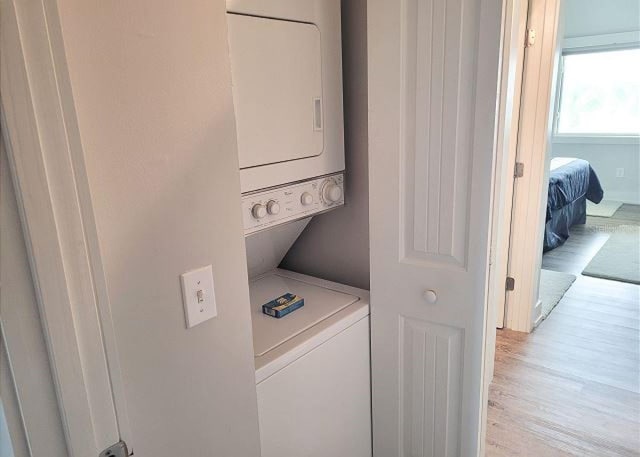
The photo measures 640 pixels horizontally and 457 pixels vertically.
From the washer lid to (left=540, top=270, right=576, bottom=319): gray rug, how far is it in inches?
83.7

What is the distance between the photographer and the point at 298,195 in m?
1.42

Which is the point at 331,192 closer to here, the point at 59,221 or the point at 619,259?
the point at 59,221

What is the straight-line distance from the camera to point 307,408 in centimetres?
136

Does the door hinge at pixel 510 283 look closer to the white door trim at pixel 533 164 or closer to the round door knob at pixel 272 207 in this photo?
the white door trim at pixel 533 164

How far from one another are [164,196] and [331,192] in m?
0.77

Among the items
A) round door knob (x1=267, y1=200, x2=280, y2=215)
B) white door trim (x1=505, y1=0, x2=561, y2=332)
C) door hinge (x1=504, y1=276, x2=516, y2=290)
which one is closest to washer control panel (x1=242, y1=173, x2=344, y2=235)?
round door knob (x1=267, y1=200, x2=280, y2=215)

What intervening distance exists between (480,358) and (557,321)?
2.00 m

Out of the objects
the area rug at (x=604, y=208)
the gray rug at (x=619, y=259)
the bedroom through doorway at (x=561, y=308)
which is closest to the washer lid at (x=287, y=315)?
the bedroom through doorway at (x=561, y=308)

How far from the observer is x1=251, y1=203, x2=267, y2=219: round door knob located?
128 cm

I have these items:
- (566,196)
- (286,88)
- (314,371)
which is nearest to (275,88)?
(286,88)

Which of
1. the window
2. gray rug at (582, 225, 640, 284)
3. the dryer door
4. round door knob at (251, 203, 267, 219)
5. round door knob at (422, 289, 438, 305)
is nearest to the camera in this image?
the dryer door

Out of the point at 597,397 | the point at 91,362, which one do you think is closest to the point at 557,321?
the point at 597,397

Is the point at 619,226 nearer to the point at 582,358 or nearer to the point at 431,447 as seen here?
the point at 582,358

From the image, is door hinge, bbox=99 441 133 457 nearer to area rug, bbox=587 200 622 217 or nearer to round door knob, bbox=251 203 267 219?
round door knob, bbox=251 203 267 219
